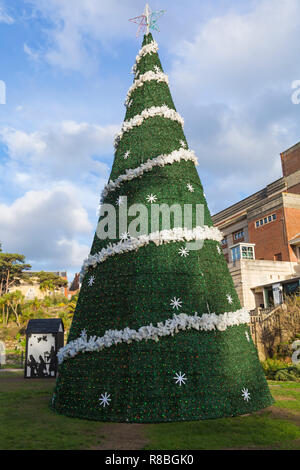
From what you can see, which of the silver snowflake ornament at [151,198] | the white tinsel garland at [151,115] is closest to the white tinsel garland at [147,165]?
the silver snowflake ornament at [151,198]

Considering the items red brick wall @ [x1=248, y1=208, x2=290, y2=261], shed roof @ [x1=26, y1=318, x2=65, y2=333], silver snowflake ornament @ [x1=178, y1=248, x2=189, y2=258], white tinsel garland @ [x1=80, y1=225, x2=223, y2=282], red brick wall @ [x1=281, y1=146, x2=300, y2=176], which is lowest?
shed roof @ [x1=26, y1=318, x2=65, y2=333]

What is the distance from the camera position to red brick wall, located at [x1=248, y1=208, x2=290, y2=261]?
35.6 m

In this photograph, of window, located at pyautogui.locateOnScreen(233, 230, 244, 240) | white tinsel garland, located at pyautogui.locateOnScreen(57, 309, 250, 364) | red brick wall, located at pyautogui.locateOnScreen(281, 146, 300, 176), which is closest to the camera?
white tinsel garland, located at pyautogui.locateOnScreen(57, 309, 250, 364)

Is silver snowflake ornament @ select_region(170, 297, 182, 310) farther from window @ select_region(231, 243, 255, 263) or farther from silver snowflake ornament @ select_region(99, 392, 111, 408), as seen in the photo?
window @ select_region(231, 243, 255, 263)

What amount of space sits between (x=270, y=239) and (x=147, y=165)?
33.0 m

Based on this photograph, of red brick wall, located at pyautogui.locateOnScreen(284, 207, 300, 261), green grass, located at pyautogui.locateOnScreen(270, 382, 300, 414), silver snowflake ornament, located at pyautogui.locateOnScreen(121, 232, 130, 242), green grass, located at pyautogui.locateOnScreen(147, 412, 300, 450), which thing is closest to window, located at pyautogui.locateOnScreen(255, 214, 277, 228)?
red brick wall, located at pyautogui.locateOnScreen(284, 207, 300, 261)

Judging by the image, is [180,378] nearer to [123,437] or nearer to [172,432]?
[172,432]

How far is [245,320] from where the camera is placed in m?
6.73

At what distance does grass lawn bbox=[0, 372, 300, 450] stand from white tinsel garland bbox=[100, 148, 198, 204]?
4.64 m

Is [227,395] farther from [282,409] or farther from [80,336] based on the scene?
[80,336]

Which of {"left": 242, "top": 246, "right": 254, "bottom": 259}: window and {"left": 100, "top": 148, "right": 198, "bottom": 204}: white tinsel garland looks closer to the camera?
{"left": 100, "top": 148, "right": 198, "bottom": 204}: white tinsel garland

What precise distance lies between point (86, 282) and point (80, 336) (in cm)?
113

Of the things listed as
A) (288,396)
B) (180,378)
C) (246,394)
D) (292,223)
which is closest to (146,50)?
(180,378)
